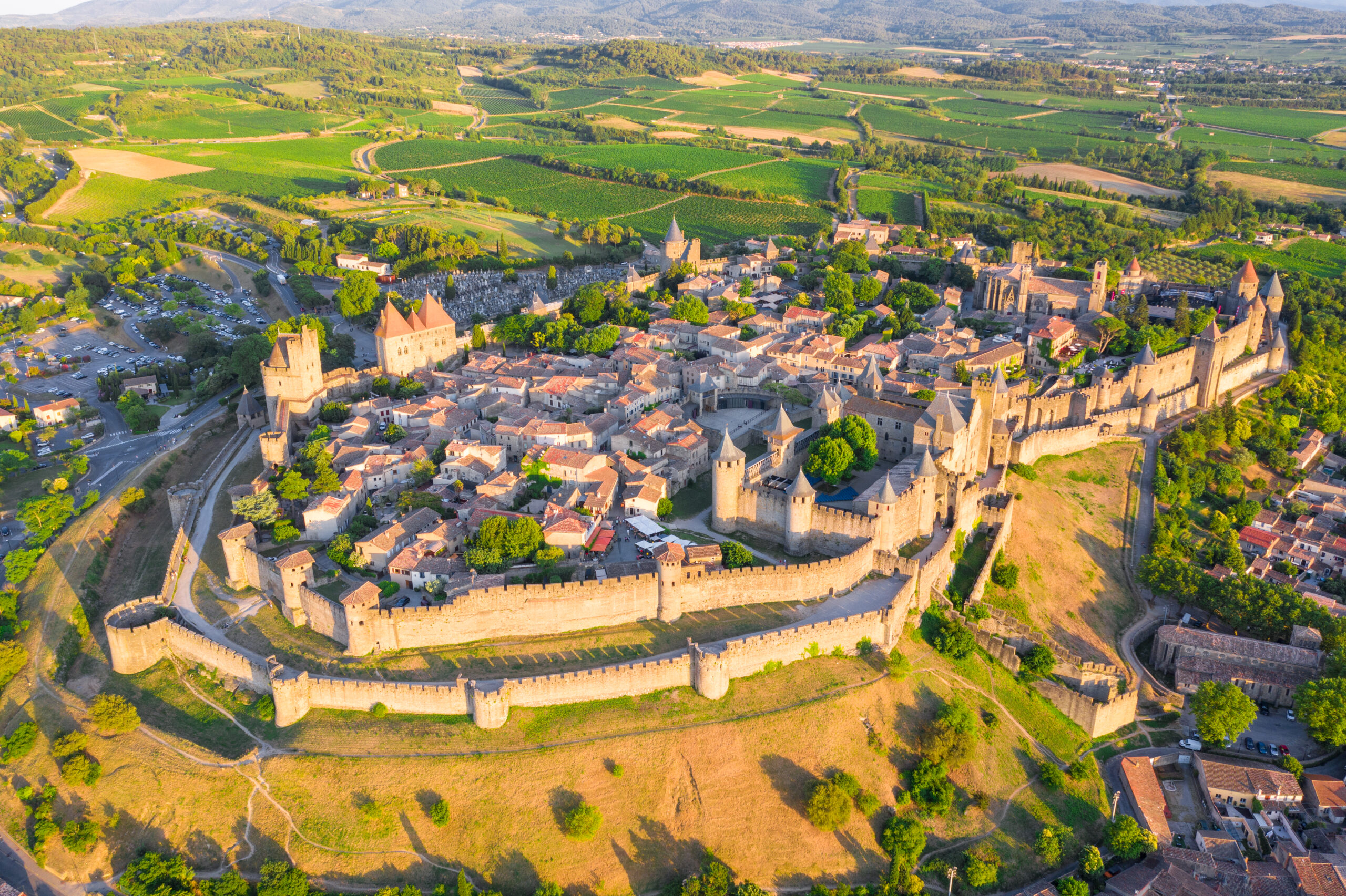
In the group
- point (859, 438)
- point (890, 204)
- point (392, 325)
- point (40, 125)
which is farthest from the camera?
point (40, 125)

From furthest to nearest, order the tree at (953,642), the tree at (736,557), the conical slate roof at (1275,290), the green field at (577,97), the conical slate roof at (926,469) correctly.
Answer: the green field at (577,97), the conical slate roof at (1275,290), the conical slate roof at (926,469), the tree at (736,557), the tree at (953,642)

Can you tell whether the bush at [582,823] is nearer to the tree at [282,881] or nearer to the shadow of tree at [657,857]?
the shadow of tree at [657,857]

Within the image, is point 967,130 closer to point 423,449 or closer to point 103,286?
Answer: point 103,286

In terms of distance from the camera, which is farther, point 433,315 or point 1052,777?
point 433,315

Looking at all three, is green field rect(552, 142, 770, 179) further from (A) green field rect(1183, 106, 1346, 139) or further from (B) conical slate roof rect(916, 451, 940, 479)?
(B) conical slate roof rect(916, 451, 940, 479)

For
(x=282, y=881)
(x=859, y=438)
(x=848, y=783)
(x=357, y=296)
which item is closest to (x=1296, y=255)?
(x=859, y=438)

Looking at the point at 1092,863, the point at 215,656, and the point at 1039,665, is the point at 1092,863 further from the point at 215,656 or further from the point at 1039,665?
the point at 215,656

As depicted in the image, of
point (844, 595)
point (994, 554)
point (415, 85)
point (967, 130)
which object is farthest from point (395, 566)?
point (415, 85)

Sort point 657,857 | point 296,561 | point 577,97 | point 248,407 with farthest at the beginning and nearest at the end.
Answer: point 577,97, point 248,407, point 296,561, point 657,857

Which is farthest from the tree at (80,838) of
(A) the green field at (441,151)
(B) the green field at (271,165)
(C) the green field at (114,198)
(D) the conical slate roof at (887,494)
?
(A) the green field at (441,151)
